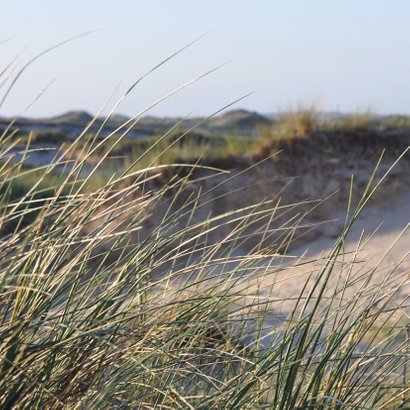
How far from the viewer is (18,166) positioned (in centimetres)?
213

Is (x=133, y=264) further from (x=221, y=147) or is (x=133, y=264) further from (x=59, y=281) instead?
(x=221, y=147)

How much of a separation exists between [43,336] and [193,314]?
0.35 metres

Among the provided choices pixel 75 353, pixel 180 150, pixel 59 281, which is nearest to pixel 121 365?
pixel 75 353

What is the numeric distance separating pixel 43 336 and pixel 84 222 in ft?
0.93

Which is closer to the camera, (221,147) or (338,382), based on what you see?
(338,382)

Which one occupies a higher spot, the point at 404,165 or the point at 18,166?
the point at 18,166

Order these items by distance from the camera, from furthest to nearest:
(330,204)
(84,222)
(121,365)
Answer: (330,204) → (84,222) → (121,365)

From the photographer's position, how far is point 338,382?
203 cm

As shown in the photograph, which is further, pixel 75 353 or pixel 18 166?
pixel 18 166

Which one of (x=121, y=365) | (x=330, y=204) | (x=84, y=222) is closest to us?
(x=121, y=365)

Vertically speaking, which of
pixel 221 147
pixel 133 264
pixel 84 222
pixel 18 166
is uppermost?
pixel 18 166

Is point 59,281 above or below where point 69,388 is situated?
above

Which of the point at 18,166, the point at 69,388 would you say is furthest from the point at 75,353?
the point at 18,166

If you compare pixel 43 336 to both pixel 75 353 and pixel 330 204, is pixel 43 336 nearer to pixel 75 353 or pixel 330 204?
pixel 75 353
